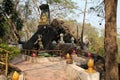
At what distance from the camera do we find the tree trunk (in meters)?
9.60

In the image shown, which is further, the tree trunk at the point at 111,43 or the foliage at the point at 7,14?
the foliage at the point at 7,14

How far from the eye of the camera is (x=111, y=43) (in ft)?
31.6

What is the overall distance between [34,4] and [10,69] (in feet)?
76.3

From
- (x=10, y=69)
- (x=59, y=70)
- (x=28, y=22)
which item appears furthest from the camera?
(x=28, y=22)

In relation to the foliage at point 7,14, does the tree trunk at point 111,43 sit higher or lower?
lower

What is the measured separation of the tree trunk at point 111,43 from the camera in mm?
9602

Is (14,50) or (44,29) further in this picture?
(44,29)

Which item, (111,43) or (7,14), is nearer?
(111,43)

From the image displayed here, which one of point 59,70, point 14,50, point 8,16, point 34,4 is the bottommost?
point 59,70

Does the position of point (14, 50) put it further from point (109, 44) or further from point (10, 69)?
point (109, 44)

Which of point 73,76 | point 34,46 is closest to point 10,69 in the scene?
point 73,76

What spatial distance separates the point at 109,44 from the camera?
9648mm

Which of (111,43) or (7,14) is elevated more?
(7,14)

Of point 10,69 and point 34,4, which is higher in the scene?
point 34,4
